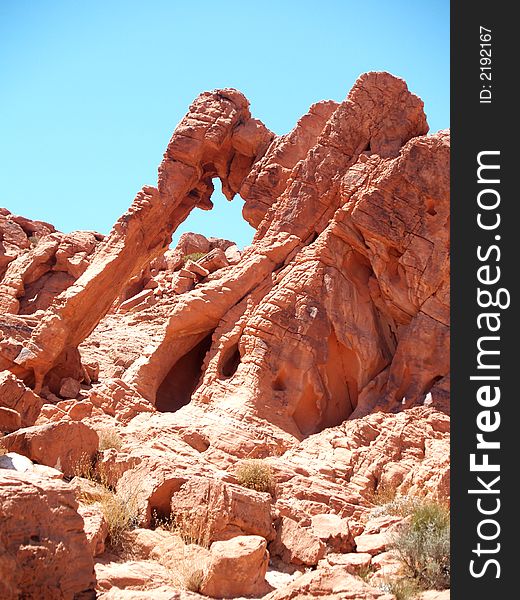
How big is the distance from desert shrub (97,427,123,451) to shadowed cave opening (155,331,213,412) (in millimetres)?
4197

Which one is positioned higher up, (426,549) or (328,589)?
(426,549)

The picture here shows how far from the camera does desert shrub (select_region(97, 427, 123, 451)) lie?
1351cm

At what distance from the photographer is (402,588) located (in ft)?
27.4

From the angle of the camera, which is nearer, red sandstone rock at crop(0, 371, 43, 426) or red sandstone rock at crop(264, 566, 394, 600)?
red sandstone rock at crop(264, 566, 394, 600)

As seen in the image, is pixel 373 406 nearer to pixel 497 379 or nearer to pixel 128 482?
pixel 128 482

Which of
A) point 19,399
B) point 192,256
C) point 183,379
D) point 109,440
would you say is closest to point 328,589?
point 109,440

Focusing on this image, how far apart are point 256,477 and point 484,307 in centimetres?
661

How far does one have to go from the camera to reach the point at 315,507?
1248 centimetres

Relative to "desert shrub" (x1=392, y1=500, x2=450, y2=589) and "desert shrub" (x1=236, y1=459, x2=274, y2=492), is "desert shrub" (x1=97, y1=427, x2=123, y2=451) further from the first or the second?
"desert shrub" (x1=392, y1=500, x2=450, y2=589)

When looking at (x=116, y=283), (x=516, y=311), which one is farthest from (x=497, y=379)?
(x=116, y=283)

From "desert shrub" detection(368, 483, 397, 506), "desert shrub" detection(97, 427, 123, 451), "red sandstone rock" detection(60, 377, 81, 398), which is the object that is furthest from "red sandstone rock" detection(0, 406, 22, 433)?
"desert shrub" detection(368, 483, 397, 506)

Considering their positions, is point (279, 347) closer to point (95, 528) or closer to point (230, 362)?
point (230, 362)

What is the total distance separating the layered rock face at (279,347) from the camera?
11617 millimetres

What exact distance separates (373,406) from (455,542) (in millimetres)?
10437
